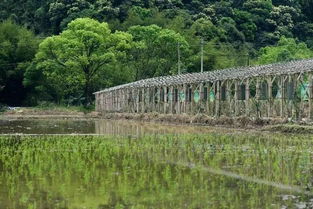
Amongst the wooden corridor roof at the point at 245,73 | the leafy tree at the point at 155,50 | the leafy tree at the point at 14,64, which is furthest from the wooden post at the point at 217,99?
the leafy tree at the point at 14,64

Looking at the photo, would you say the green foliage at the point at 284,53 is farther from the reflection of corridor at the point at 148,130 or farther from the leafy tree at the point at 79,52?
the reflection of corridor at the point at 148,130

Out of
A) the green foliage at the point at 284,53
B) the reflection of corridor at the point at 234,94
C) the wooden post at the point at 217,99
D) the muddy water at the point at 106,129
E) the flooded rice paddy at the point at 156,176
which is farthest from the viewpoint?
the green foliage at the point at 284,53

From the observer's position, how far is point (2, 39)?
264 feet

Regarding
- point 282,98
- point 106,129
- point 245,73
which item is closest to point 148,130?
point 106,129

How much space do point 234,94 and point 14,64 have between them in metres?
40.2

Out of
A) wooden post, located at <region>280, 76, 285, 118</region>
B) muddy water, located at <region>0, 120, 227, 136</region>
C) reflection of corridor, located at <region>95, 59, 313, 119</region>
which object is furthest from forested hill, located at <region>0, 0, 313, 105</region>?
wooden post, located at <region>280, 76, 285, 118</region>

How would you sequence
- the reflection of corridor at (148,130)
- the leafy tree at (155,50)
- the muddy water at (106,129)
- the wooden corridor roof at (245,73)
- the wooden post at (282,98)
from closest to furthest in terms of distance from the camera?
the reflection of corridor at (148,130) < the muddy water at (106,129) < the wooden corridor roof at (245,73) < the wooden post at (282,98) < the leafy tree at (155,50)

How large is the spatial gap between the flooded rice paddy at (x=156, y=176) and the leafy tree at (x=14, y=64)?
59.6 metres

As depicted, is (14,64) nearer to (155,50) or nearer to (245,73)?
(155,50)

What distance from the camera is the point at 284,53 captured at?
75.5 metres

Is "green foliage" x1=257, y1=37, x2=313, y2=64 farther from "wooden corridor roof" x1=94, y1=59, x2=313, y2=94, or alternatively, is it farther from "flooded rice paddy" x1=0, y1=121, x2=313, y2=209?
"flooded rice paddy" x1=0, y1=121, x2=313, y2=209

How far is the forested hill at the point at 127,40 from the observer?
6800 centimetres

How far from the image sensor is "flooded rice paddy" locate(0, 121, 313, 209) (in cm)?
902

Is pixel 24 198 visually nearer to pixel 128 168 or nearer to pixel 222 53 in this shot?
pixel 128 168
